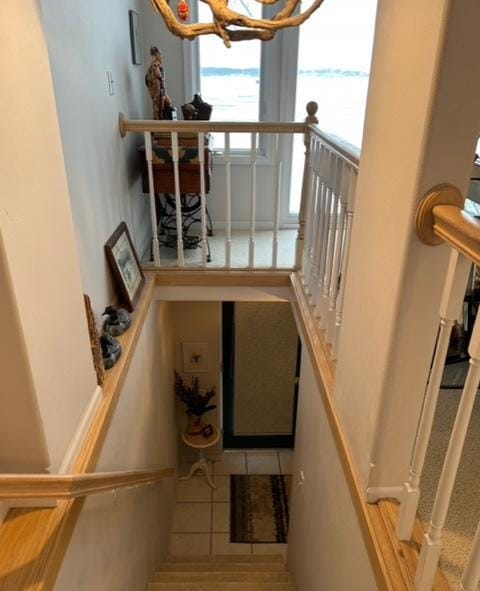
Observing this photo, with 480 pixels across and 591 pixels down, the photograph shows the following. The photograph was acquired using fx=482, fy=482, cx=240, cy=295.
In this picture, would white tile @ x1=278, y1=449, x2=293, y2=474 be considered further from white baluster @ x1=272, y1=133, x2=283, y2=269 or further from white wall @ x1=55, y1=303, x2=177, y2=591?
white baluster @ x1=272, y1=133, x2=283, y2=269

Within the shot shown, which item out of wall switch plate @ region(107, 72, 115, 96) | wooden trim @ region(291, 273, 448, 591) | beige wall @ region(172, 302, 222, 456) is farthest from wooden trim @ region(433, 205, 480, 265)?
beige wall @ region(172, 302, 222, 456)

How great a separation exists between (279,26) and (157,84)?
1338 mm

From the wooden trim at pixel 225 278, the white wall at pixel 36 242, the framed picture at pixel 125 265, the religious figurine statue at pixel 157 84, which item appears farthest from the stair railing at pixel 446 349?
the religious figurine statue at pixel 157 84

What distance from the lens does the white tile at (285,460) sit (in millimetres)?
4910

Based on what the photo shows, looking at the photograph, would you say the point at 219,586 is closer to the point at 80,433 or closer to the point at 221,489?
the point at 80,433

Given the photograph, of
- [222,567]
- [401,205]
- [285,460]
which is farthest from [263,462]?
[401,205]

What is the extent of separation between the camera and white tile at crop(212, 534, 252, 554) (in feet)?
13.4

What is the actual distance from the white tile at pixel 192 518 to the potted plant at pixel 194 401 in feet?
2.15

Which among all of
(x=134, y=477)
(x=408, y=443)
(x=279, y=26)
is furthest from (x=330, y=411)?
(x=279, y=26)

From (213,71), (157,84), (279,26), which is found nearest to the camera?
(279,26)

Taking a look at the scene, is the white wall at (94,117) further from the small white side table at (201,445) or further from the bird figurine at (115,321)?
the small white side table at (201,445)

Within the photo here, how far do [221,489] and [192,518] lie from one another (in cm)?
41

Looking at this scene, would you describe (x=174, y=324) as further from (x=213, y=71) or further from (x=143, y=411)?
(x=213, y=71)

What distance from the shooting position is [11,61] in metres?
1.16
